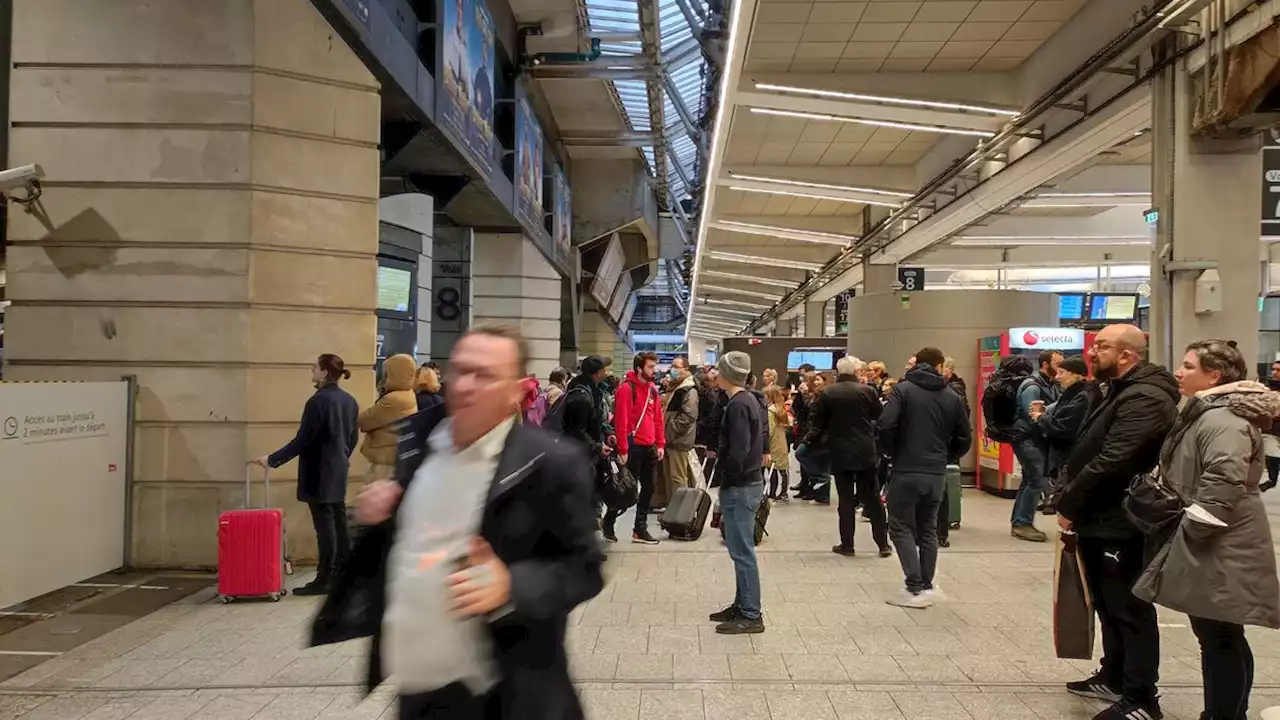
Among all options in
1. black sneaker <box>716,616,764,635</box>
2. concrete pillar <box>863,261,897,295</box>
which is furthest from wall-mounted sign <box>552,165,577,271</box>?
black sneaker <box>716,616,764,635</box>

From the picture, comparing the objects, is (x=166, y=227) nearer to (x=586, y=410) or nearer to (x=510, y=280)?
(x=586, y=410)

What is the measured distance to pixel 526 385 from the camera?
2.06 meters

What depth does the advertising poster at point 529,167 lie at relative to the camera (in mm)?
14242

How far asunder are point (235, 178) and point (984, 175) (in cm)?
1062

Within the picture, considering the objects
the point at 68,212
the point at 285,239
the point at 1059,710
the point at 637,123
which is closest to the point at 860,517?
the point at 1059,710

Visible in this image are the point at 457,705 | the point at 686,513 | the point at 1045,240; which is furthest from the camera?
the point at 1045,240

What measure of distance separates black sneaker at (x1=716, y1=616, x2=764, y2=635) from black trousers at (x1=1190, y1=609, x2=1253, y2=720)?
2.34 metres

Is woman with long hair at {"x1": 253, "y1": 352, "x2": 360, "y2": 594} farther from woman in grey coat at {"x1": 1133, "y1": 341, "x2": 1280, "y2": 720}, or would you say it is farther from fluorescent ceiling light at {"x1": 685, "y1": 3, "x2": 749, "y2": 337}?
fluorescent ceiling light at {"x1": 685, "y1": 3, "x2": 749, "y2": 337}

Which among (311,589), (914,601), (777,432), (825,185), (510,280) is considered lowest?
(311,589)

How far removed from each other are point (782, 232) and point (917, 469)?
1562cm

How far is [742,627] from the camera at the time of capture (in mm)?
5113

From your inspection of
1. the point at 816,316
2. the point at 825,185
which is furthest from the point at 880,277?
the point at 816,316

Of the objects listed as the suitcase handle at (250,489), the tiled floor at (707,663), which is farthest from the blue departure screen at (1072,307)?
the suitcase handle at (250,489)

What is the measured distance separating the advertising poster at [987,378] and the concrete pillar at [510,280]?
7.35m
